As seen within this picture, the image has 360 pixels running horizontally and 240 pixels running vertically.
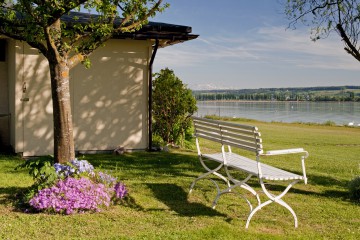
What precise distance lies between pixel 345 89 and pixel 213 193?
134 metres

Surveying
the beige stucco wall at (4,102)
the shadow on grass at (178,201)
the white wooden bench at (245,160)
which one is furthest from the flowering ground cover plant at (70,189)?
the beige stucco wall at (4,102)

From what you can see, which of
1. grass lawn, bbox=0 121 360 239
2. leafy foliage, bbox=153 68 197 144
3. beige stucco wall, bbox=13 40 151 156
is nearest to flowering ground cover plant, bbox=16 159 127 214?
grass lawn, bbox=0 121 360 239

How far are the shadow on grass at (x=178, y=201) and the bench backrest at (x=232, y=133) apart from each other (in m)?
0.93

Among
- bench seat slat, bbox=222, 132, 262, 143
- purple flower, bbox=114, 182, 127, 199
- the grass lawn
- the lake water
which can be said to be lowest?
the lake water

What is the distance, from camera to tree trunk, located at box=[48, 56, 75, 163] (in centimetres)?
580

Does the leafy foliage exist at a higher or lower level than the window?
lower

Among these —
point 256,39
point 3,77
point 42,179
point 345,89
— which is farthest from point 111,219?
point 345,89

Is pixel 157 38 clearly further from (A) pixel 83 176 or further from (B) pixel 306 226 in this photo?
(B) pixel 306 226

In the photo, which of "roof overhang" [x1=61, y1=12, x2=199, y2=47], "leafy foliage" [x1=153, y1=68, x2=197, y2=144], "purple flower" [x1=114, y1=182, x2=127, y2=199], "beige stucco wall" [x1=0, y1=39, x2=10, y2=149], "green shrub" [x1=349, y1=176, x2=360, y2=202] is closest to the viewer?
"purple flower" [x1=114, y1=182, x2=127, y2=199]

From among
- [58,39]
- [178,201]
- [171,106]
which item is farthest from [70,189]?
[171,106]

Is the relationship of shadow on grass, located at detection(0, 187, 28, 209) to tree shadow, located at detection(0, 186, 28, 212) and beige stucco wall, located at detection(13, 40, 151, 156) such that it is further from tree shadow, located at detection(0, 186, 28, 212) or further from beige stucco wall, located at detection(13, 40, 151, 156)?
beige stucco wall, located at detection(13, 40, 151, 156)

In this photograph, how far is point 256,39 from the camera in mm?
81125

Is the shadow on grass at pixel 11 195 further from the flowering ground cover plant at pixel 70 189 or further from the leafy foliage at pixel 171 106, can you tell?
the leafy foliage at pixel 171 106

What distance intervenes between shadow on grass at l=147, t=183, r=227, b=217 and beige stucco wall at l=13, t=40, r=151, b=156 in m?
3.71
